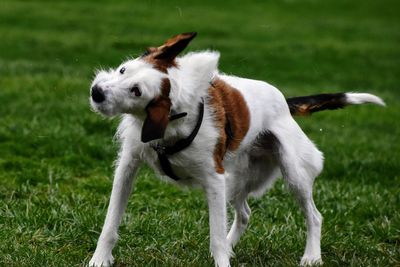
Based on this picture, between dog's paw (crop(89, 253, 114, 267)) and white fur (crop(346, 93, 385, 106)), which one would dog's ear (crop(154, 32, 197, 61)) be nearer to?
dog's paw (crop(89, 253, 114, 267))

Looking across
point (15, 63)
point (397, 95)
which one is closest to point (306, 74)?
point (397, 95)

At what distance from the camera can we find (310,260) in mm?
5520

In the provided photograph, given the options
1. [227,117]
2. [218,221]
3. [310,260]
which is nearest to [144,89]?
[227,117]

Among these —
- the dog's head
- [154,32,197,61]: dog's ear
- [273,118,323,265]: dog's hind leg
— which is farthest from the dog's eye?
[273,118,323,265]: dog's hind leg

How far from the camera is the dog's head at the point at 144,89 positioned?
4148 mm

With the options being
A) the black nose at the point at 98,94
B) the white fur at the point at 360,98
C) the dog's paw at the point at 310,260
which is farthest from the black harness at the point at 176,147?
the white fur at the point at 360,98

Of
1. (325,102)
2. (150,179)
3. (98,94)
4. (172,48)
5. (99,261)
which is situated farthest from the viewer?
(150,179)

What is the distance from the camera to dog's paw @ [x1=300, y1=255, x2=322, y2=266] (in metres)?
5.40

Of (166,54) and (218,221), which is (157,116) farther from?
(218,221)

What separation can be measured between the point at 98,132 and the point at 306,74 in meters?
10.1

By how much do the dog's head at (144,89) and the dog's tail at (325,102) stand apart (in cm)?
187

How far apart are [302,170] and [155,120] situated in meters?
1.70

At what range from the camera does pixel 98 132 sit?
9602mm

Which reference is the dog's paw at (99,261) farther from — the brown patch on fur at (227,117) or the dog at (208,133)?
the brown patch on fur at (227,117)
